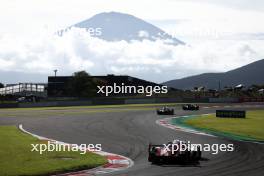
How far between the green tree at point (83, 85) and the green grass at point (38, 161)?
88640 millimetres

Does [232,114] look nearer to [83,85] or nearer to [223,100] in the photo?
[223,100]

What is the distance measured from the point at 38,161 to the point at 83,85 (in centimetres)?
9546

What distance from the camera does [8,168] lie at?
734 inches

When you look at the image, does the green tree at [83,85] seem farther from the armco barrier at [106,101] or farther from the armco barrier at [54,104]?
the armco barrier at [54,104]

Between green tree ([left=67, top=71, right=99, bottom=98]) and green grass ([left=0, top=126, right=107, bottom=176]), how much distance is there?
8864 cm

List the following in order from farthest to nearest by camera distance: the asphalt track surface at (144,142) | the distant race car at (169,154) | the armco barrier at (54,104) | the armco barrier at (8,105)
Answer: the armco barrier at (54,104) → the armco barrier at (8,105) → the distant race car at (169,154) → the asphalt track surface at (144,142)

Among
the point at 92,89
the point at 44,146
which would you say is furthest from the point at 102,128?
the point at 92,89

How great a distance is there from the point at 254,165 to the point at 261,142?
9752 millimetres

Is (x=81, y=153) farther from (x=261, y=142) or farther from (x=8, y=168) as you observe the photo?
(x=261, y=142)

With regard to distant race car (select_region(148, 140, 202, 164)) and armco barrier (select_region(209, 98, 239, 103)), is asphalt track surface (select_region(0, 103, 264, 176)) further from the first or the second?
armco barrier (select_region(209, 98, 239, 103))

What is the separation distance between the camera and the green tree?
115000mm

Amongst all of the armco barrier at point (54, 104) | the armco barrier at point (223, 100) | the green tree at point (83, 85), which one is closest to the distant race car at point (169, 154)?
the armco barrier at point (54, 104)

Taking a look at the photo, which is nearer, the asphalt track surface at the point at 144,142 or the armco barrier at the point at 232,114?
the asphalt track surface at the point at 144,142

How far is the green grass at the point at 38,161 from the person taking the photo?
18.4 metres
